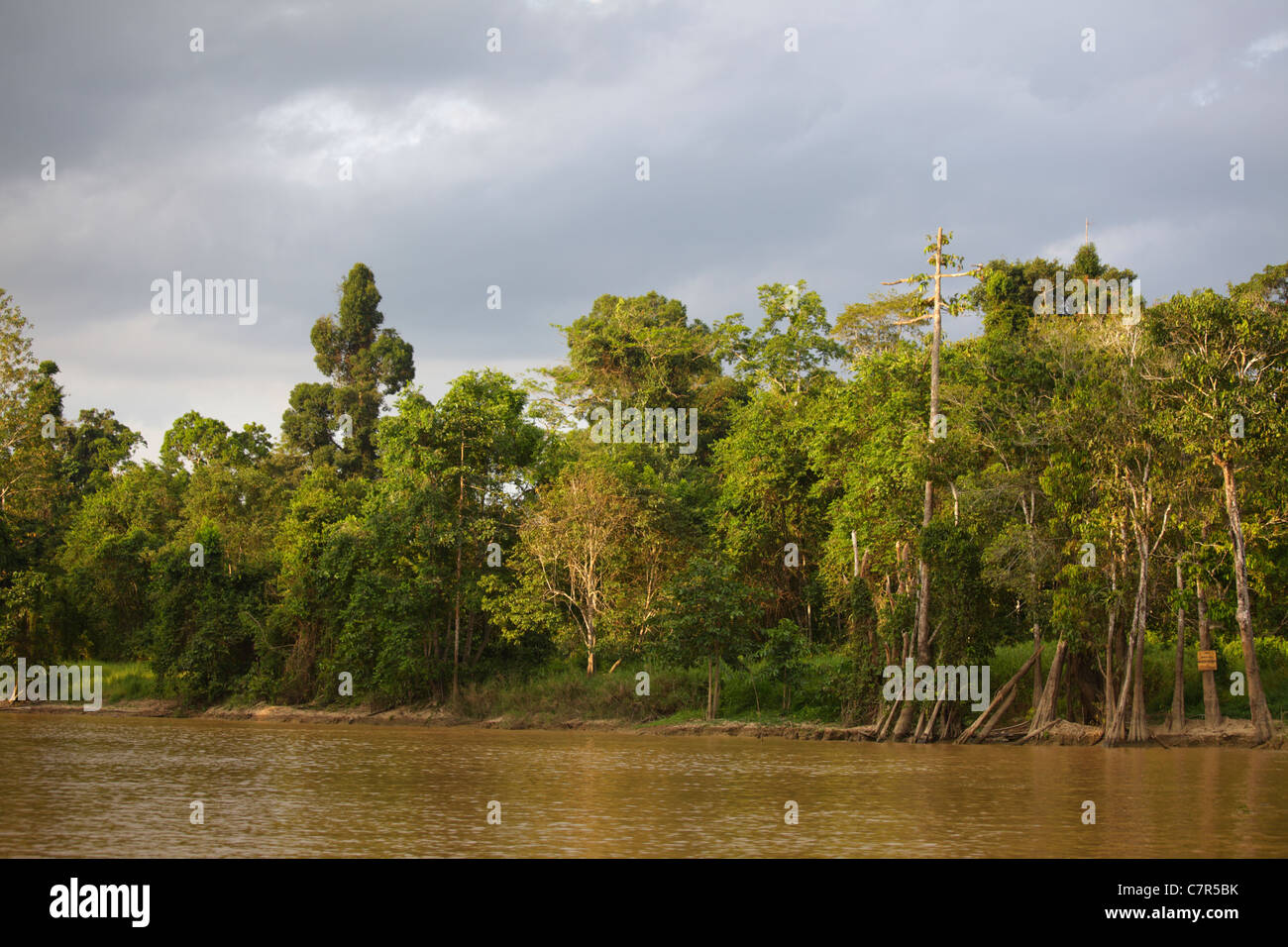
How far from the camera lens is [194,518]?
184 feet

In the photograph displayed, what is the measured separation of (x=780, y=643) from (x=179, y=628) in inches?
926

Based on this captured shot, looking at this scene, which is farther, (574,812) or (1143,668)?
(1143,668)

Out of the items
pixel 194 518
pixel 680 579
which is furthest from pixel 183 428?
pixel 680 579

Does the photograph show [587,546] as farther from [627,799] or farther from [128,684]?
[627,799]

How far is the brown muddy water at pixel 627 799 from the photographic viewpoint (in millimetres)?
14164

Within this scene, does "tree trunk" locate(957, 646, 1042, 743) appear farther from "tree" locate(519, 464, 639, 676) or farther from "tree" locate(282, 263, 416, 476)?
"tree" locate(282, 263, 416, 476)

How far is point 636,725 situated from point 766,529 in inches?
357

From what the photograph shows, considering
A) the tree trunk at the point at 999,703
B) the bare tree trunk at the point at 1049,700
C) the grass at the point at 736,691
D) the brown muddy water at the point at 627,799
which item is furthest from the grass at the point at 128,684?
the bare tree trunk at the point at 1049,700

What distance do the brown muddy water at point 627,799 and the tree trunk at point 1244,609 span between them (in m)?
1.21

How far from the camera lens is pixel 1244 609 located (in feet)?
94.4

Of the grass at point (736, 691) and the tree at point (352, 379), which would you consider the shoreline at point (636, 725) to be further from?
the tree at point (352, 379)

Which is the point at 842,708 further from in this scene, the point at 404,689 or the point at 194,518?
the point at 194,518

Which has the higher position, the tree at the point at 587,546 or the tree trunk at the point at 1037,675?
the tree at the point at 587,546
